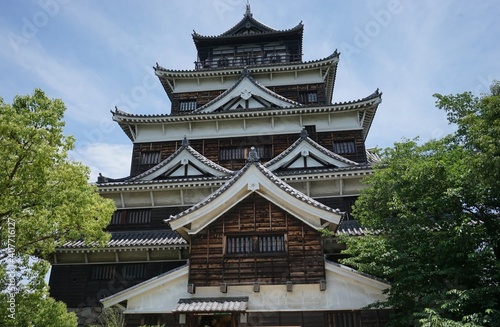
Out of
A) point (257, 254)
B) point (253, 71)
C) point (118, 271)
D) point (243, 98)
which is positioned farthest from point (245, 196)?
point (253, 71)

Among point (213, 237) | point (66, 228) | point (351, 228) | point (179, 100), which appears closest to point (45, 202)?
point (66, 228)

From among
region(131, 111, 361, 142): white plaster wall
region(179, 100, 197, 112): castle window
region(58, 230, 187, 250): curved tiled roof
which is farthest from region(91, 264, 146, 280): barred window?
region(179, 100, 197, 112): castle window

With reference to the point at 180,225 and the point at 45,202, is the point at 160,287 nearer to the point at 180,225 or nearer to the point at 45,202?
the point at 180,225

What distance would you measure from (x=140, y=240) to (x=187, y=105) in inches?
481

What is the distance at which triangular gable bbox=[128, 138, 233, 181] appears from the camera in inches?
760

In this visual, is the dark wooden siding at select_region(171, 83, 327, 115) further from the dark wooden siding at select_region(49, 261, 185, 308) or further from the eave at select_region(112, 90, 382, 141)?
the dark wooden siding at select_region(49, 261, 185, 308)

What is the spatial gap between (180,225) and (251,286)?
3.30 meters

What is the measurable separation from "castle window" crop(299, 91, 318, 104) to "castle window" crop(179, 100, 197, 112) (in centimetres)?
763

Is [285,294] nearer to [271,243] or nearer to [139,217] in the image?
[271,243]

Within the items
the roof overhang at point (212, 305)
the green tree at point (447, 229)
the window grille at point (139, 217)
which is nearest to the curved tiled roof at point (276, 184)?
the green tree at point (447, 229)

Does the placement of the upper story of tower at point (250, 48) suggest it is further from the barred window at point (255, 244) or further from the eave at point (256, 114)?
the barred window at point (255, 244)

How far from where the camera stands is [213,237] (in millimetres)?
12844

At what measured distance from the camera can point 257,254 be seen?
41.1 feet

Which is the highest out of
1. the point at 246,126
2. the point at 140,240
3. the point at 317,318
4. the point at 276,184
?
the point at 246,126
